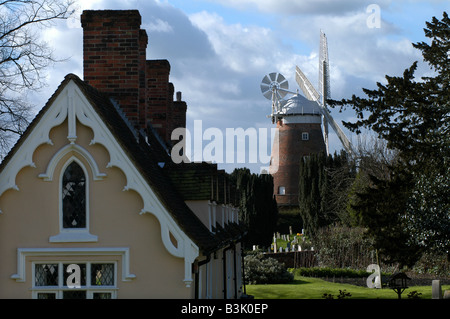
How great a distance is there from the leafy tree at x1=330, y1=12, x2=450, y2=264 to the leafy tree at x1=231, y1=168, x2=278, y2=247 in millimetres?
32470

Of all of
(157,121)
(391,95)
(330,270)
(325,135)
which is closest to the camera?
(391,95)

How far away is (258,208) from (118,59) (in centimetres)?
4111

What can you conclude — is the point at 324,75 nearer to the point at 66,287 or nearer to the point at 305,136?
the point at 305,136

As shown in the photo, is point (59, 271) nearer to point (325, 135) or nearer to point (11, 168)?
point (11, 168)

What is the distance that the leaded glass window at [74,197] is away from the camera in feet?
42.1

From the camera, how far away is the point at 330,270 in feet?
128

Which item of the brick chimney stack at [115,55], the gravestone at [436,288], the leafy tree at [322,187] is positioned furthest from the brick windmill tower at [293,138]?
the brick chimney stack at [115,55]

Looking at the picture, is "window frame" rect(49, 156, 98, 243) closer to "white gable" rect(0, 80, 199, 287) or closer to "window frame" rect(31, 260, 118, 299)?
"white gable" rect(0, 80, 199, 287)

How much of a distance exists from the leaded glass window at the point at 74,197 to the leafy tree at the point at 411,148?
1052 centimetres

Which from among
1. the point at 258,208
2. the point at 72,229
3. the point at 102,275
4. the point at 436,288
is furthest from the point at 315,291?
the point at 258,208

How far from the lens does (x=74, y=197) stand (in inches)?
506

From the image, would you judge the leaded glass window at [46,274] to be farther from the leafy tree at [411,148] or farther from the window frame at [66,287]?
the leafy tree at [411,148]

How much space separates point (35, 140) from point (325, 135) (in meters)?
70.0
